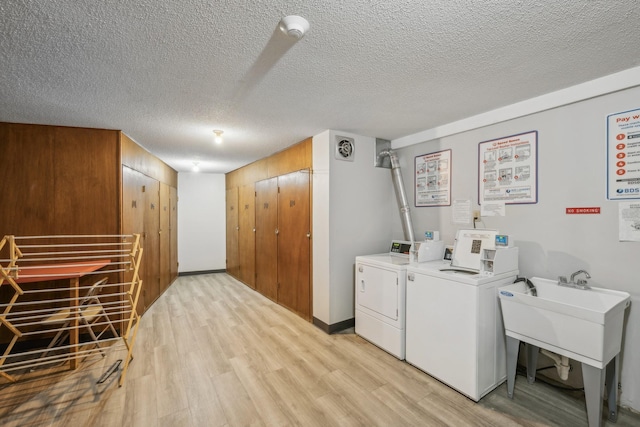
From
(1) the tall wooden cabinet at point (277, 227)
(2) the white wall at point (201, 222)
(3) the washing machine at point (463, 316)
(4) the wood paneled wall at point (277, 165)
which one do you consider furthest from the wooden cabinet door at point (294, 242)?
(2) the white wall at point (201, 222)

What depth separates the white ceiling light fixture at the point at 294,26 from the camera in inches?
53.3

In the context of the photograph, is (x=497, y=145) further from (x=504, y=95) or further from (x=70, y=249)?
(x=70, y=249)

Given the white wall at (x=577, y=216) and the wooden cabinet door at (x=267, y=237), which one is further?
the wooden cabinet door at (x=267, y=237)

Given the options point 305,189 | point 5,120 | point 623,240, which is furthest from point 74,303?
point 623,240

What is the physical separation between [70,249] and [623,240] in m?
4.89

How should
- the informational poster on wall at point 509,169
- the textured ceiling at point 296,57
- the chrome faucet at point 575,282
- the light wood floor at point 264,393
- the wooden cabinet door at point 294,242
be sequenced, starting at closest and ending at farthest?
the textured ceiling at point 296,57
the light wood floor at point 264,393
the chrome faucet at point 575,282
the informational poster on wall at point 509,169
the wooden cabinet door at point 294,242

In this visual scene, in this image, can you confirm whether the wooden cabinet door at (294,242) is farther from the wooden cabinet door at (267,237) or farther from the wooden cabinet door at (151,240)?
the wooden cabinet door at (151,240)

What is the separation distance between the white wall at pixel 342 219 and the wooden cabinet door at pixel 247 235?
196cm

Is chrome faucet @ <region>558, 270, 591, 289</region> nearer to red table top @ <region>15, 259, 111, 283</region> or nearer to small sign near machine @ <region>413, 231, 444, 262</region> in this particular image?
small sign near machine @ <region>413, 231, 444, 262</region>

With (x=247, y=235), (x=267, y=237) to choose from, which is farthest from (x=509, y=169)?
(x=247, y=235)

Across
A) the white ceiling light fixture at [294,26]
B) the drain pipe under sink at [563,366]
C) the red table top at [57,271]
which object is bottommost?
the drain pipe under sink at [563,366]

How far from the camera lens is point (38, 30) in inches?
56.4

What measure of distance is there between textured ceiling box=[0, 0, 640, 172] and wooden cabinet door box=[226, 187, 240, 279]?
10.7 feet

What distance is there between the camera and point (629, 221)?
1.92 meters
